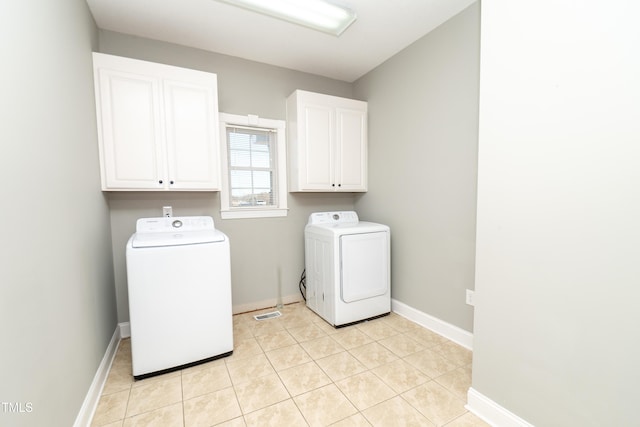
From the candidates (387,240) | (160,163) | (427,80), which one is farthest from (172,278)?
(427,80)

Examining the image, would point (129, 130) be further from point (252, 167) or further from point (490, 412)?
point (490, 412)

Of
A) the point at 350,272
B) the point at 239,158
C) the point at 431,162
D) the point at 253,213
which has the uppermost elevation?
the point at 239,158

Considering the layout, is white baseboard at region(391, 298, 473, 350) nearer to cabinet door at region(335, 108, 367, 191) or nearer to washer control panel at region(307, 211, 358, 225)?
washer control panel at region(307, 211, 358, 225)

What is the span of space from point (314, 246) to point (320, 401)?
1.46 metres

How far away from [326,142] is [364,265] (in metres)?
1.34

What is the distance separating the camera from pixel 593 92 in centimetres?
111

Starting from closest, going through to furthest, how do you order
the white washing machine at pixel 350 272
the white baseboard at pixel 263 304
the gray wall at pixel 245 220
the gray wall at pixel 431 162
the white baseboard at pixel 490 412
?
1. the white baseboard at pixel 490 412
2. the gray wall at pixel 431 162
3. the gray wall at pixel 245 220
4. the white washing machine at pixel 350 272
5. the white baseboard at pixel 263 304

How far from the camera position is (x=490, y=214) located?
1471 mm

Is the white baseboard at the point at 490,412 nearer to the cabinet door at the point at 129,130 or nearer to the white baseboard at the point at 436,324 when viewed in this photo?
the white baseboard at the point at 436,324

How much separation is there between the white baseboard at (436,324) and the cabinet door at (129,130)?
2.52 meters

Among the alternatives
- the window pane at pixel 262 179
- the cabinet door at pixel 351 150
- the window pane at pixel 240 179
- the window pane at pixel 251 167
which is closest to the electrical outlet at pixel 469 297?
the cabinet door at pixel 351 150

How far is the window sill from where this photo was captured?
2835 millimetres

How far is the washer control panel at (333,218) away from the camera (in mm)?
3074

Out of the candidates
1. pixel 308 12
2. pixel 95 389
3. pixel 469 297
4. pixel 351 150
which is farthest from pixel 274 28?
pixel 95 389
